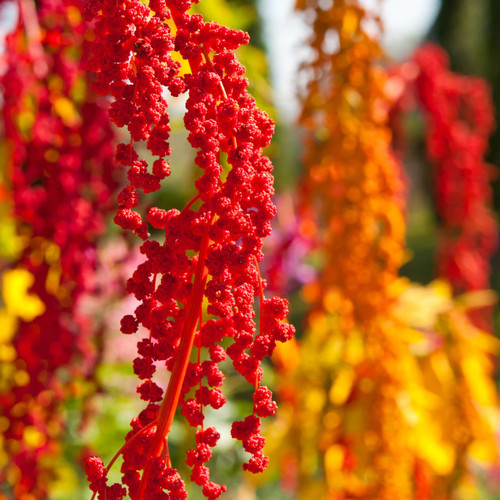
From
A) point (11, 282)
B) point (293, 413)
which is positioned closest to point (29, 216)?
point (11, 282)

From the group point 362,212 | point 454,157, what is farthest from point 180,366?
point 454,157

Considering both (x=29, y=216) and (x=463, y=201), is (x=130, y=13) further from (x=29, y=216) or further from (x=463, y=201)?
(x=463, y=201)

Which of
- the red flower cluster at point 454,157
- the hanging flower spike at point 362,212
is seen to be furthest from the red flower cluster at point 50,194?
the red flower cluster at point 454,157

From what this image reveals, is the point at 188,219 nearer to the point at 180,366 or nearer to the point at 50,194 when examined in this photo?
the point at 180,366

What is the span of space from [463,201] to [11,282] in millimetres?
Answer: 1123

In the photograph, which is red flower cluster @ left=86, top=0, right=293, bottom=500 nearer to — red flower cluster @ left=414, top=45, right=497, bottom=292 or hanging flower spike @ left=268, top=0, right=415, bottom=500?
hanging flower spike @ left=268, top=0, right=415, bottom=500

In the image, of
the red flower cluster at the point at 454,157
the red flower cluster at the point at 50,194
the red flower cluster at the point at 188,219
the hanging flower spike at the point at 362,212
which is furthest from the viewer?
the red flower cluster at the point at 454,157

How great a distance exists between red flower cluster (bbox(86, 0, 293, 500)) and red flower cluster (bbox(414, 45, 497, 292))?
124 centimetres

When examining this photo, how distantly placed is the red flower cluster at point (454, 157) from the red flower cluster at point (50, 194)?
92 centimetres

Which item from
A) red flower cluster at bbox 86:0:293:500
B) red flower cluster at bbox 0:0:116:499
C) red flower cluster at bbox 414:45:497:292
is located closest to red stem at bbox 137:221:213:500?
red flower cluster at bbox 86:0:293:500

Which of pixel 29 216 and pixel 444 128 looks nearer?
pixel 29 216

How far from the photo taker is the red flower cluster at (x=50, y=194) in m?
0.80

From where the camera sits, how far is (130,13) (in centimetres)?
36

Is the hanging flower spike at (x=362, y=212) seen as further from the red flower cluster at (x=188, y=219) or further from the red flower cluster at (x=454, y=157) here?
the red flower cluster at (x=188, y=219)
